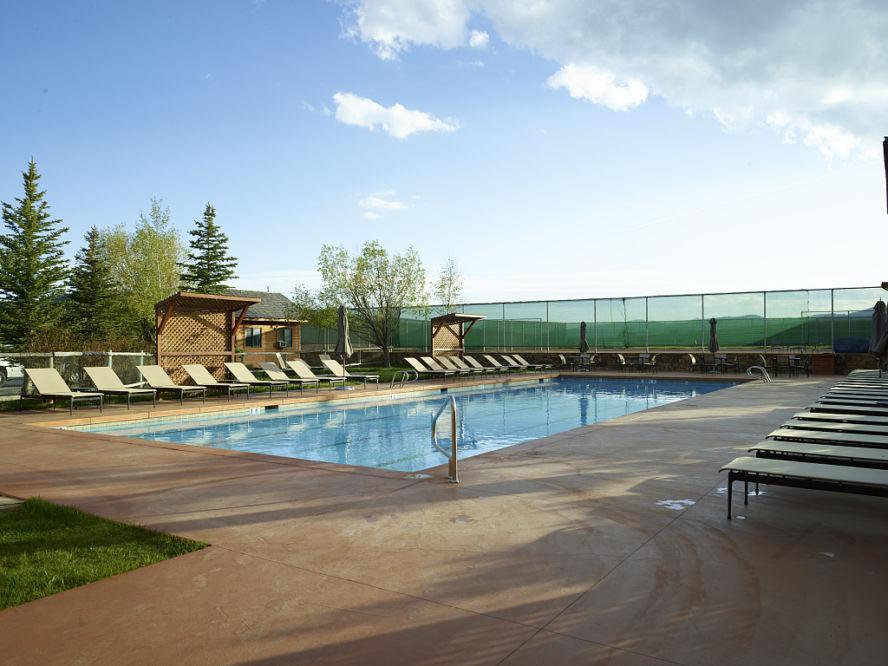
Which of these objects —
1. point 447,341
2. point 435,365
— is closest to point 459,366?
point 435,365

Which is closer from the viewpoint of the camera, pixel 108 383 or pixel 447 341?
pixel 108 383

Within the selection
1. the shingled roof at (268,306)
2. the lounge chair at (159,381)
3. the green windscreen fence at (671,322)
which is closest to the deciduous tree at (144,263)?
the shingled roof at (268,306)

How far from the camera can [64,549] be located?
2922 millimetres

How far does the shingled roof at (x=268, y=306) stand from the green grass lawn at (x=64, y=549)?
24.3m

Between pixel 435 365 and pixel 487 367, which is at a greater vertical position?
pixel 435 365

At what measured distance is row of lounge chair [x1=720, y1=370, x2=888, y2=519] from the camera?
3.20m

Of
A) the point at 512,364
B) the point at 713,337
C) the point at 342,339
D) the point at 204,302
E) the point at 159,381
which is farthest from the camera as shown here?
the point at 512,364

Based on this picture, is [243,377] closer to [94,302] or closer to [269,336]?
[94,302]

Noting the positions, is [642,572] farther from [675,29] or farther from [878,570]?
[675,29]

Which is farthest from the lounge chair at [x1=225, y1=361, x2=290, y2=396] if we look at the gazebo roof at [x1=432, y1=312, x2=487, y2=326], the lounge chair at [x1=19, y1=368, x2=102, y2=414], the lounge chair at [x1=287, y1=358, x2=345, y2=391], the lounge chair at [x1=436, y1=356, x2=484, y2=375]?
the gazebo roof at [x1=432, y1=312, x2=487, y2=326]

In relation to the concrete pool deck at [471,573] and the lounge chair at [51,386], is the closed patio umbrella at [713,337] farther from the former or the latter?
the lounge chair at [51,386]

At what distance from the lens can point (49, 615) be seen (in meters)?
2.23

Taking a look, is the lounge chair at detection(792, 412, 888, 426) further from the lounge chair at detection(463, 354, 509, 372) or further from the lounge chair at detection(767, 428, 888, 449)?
the lounge chair at detection(463, 354, 509, 372)

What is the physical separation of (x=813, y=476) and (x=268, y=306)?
33.1 meters
